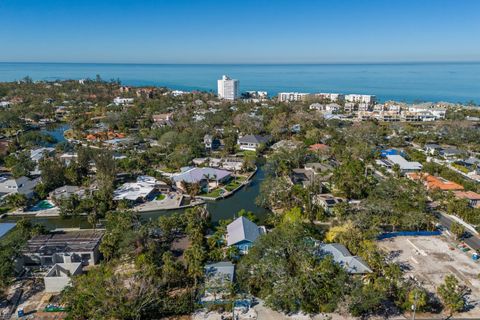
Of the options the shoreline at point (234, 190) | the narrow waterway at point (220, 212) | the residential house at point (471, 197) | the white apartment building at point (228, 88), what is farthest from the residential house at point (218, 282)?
the white apartment building at point (228, 88)

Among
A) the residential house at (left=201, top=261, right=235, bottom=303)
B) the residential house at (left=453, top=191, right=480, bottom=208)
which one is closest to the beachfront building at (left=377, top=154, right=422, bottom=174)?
the residential house at (left=453, top=191, right=480, bottom=208)

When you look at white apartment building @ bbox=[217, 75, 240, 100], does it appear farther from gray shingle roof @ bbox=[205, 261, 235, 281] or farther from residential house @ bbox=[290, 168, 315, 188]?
gray shingle roof @ bbox=[205, 261, 235, 281]

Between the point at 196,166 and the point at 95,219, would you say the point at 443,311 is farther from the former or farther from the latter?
the point at 196,166

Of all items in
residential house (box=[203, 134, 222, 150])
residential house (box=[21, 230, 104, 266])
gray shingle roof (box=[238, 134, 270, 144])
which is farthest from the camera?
gray shingle roof (box=[238, 134, 270, 144])

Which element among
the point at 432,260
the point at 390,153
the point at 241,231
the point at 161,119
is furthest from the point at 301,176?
the point at 161,119

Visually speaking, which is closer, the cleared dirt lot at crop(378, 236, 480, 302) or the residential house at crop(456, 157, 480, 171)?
the cleared dirt lot at crop(378, 236, 480, 302)

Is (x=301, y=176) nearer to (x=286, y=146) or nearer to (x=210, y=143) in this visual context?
(x=286, y=146)
